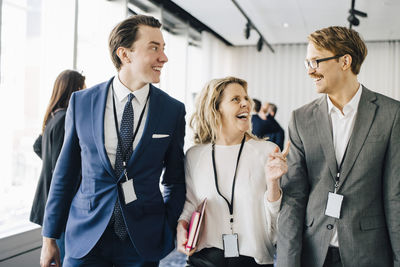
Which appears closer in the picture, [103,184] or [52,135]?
[103,184]

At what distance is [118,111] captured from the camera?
5.63 ft

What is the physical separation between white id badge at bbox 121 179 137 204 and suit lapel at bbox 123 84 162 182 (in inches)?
3.5

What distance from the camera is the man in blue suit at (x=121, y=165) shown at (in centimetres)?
160

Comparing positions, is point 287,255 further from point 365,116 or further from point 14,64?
point 14,64

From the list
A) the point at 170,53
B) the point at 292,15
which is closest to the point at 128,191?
the point at 170,53

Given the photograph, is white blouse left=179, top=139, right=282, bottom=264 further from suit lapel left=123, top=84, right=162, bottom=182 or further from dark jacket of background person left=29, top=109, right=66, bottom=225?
dark jacket of background person left=29, top=109, right=66, bottom=225

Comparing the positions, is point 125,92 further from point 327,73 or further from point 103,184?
point 327,73

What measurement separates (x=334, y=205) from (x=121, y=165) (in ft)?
3.05

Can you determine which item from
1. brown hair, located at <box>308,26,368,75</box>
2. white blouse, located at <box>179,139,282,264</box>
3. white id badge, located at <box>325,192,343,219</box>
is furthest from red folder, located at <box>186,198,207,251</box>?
brown hair, located at <box>308,26,368,75</box>

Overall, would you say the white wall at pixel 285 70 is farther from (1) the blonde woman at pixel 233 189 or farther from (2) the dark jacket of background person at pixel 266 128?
(1) the blonde woman at pixel 233 189

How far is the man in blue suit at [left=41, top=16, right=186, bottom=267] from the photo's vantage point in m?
1.60

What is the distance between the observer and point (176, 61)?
645 cm

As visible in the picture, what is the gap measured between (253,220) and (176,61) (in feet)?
16.6

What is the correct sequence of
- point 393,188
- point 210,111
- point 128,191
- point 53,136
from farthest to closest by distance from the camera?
point 53,136 → point 210,111 → point 128,191 → point 393,188
